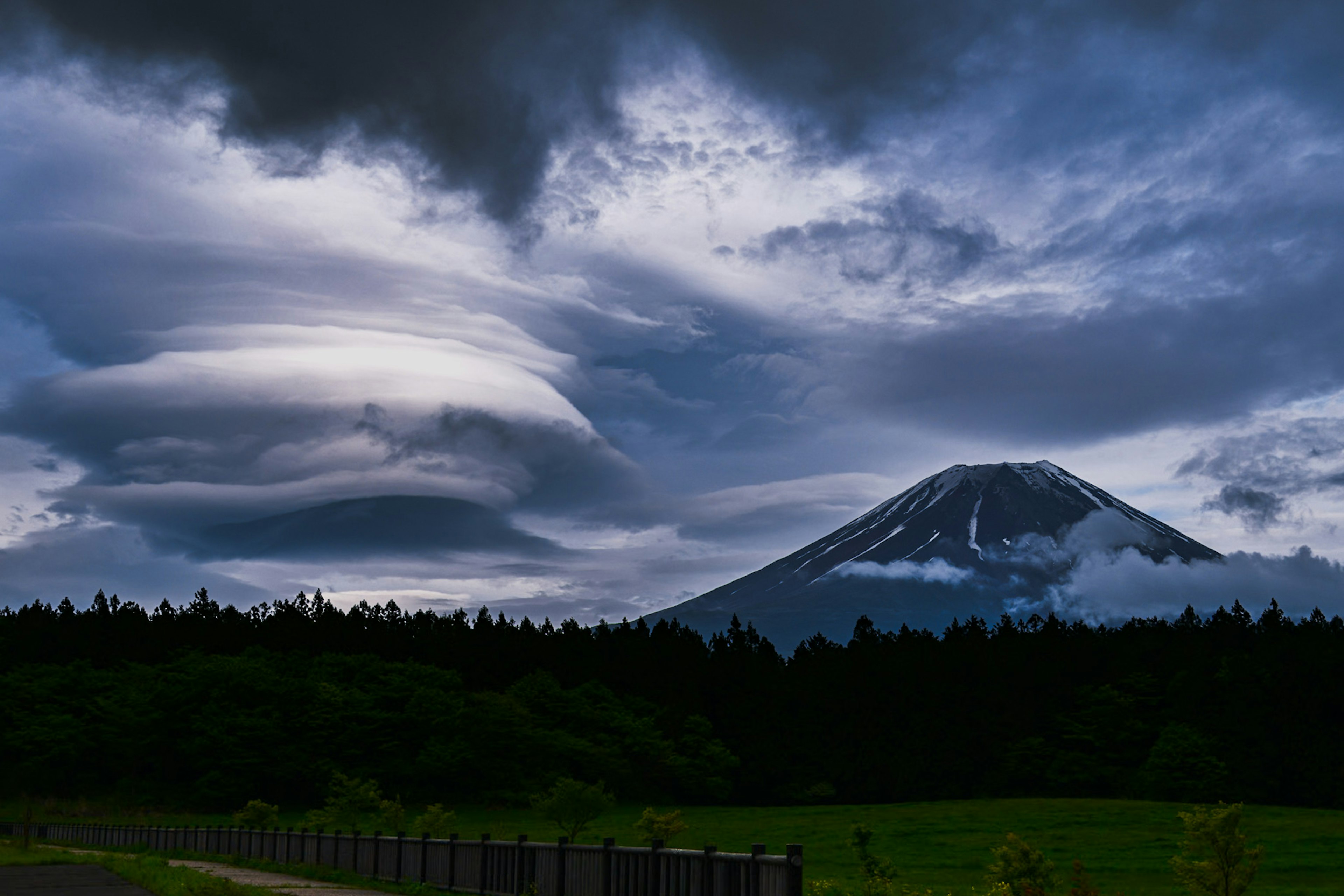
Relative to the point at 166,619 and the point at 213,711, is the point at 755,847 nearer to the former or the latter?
the point at 213,711

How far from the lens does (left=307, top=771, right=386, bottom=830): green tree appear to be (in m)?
82.8

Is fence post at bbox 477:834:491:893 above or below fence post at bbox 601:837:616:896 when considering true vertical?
below

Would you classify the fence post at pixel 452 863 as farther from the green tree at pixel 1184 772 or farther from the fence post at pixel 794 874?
the green tree at pixel 1184 772

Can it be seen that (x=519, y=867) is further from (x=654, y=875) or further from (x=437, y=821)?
(x=437, y=821)

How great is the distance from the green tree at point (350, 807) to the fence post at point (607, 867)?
62.2 meters

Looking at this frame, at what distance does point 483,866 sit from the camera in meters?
26.6

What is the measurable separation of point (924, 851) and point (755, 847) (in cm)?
6434

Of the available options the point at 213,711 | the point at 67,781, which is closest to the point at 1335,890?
the point at 213,711

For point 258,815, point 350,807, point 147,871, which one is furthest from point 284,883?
point 350,807

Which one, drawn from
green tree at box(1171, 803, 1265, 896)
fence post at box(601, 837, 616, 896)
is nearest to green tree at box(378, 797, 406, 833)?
green tree at box(1171, 803, 1265, 896)

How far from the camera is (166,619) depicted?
15375 cm

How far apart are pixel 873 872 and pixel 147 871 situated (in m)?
21.9

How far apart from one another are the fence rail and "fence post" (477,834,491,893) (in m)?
0.02

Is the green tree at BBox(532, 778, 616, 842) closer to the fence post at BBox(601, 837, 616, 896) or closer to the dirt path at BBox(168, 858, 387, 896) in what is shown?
the dirt path at BBox(168, 858, 387, 896)
